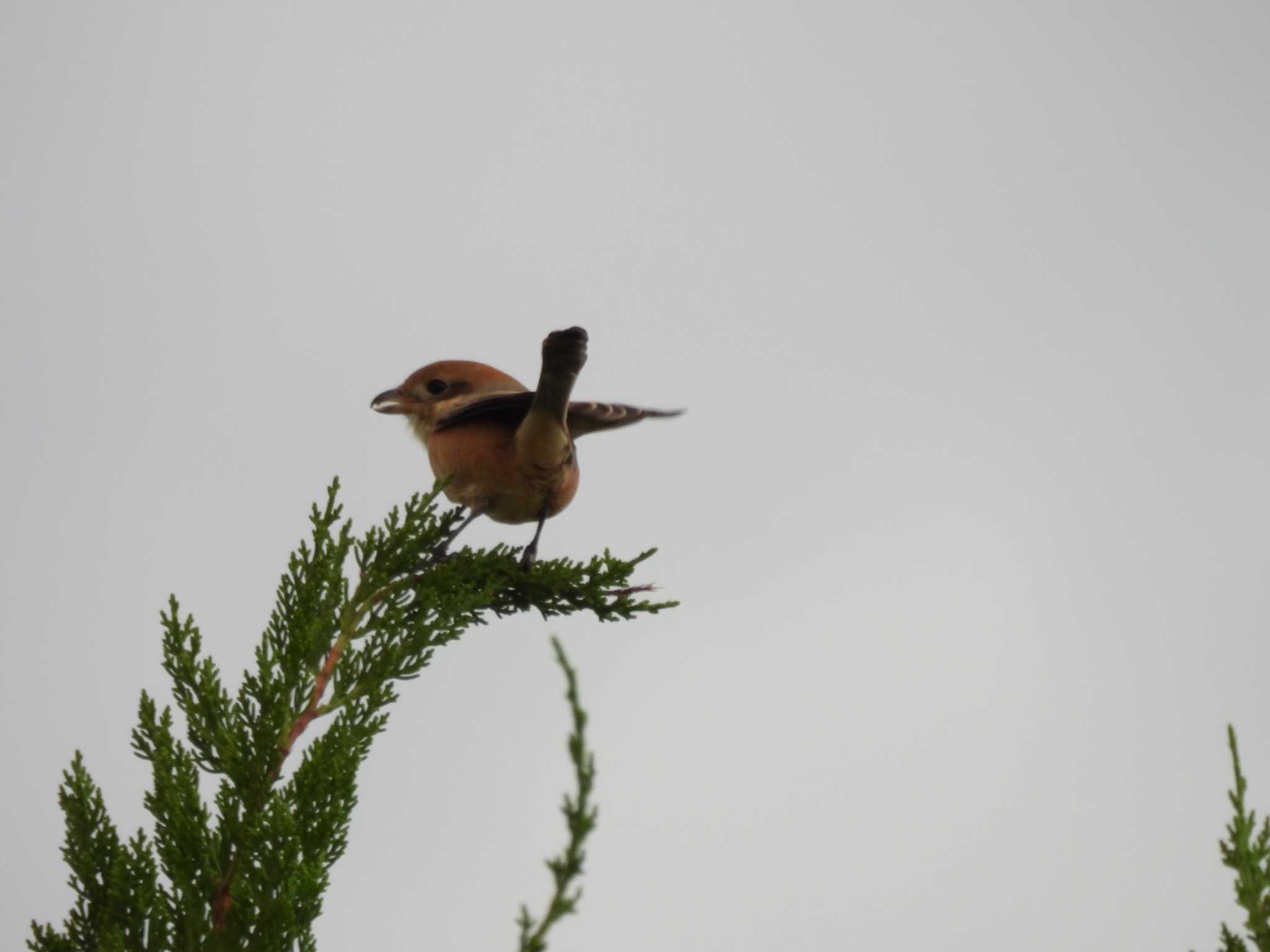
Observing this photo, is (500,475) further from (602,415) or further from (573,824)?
(573,824)

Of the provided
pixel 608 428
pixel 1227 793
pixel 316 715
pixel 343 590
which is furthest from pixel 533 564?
pixel 1227 793

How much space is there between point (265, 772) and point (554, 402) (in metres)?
2.40

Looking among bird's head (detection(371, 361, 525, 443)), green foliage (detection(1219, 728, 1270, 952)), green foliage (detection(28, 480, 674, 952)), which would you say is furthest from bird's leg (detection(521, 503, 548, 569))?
green foliage (detection(1219, 728, 1270, 952))

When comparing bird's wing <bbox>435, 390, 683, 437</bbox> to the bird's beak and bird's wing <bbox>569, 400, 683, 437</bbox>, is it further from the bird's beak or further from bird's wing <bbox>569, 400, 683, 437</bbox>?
the bird's beak

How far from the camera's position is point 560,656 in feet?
4.40

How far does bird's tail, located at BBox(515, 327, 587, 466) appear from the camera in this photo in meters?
4.55

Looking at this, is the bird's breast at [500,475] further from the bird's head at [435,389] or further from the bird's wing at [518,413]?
the bird's head at [435,389]

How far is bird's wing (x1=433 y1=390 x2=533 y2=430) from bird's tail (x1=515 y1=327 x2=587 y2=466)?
13cm

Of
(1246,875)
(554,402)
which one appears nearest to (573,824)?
(1246,875)

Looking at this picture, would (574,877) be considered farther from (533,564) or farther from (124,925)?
(533,564)

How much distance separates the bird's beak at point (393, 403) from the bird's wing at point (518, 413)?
0.54m

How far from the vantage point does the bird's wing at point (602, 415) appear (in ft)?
16.8

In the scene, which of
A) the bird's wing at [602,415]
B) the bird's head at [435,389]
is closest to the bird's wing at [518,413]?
the bird's wing at [602,415]

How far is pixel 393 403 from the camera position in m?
5.86
